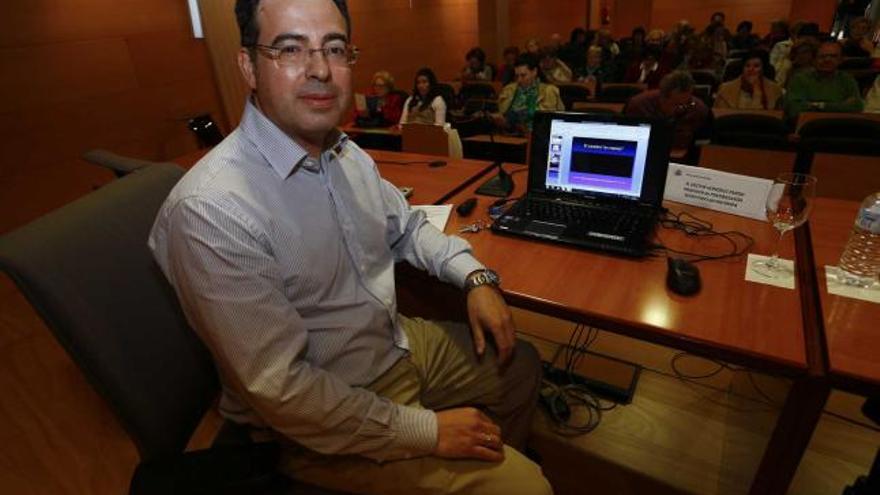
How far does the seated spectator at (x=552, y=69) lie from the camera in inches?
245

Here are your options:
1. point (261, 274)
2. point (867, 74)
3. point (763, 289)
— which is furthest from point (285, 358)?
point (867, 74)

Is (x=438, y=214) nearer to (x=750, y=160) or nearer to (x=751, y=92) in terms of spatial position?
(x=750, y=160)

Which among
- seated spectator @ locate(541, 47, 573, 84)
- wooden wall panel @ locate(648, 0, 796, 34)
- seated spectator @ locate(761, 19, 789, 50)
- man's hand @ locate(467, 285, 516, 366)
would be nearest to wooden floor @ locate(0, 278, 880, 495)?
man's hand @ locate(467, 285, 516, 366)

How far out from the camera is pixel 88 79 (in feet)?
11.9

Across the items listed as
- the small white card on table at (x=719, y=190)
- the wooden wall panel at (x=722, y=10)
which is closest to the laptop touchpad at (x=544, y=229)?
the small white card on table at (x=719, y=190)

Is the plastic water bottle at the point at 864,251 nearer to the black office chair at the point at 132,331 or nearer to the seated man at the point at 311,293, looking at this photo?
the seated man at the point at 311,293

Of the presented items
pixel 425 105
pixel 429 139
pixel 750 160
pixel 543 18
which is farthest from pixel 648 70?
pixel 750 160

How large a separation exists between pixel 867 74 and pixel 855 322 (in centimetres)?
591

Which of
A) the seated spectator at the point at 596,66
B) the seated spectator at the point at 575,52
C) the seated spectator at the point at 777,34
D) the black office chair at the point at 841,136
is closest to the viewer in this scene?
the black office chair at the point at 841,136

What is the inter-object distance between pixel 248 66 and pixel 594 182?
3.26 ft

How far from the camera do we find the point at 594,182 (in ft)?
4.61

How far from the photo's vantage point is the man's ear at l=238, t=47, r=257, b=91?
0.98 metres

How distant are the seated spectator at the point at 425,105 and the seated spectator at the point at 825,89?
9.95 ft

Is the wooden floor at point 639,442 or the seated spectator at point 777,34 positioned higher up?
the seated spectator at point 777,34
